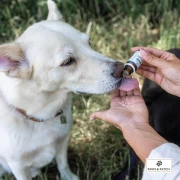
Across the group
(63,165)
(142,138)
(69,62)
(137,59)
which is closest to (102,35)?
(63,165)

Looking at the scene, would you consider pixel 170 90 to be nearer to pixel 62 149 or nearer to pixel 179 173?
pixel 179 173

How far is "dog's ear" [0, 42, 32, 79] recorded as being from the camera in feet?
6.01

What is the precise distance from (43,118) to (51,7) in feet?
2.11

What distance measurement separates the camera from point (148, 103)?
2500mm

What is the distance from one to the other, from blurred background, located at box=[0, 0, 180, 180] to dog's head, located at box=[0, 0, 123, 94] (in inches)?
33.5

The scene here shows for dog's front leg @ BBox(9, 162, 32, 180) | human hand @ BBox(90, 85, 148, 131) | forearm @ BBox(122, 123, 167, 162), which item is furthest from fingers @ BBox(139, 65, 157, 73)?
dog's front leg @ BBox(9, 162, 32, 180)

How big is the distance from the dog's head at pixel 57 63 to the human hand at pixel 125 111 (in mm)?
146

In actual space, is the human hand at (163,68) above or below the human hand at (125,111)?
above

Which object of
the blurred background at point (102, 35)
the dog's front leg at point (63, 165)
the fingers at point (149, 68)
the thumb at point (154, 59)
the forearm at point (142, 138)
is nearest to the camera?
the forearm at point (142, 138)

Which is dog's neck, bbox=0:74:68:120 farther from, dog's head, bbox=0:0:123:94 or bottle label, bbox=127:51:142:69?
bottle label, bbox=127:51:142:69

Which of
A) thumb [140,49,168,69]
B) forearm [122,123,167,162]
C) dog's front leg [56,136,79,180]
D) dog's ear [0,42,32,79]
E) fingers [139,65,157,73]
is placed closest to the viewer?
forearm [122,123,167,162]

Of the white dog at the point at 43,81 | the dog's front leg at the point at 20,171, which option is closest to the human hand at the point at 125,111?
the white dog at the point at 43,81

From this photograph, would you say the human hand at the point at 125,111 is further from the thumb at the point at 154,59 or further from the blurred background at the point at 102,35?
the blurred background at the point at 102,35

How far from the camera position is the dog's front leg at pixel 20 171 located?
2.22 meters
